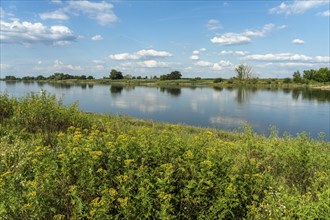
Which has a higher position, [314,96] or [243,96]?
[243,96]

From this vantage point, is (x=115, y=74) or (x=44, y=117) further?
(x=115, y=74)

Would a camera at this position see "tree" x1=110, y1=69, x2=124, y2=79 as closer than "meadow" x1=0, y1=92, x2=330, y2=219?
No

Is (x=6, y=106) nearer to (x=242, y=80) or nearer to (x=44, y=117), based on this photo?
(x=44, y=117)

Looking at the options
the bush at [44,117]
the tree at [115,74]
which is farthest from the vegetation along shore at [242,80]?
the bush at [44,117]

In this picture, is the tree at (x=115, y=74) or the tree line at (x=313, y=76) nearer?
the tree line at (x=313, y=76)

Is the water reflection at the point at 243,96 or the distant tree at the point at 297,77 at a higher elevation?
the distant tree at the point at 297,77

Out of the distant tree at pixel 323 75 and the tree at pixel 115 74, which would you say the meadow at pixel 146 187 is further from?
the tree at pixel 115 74

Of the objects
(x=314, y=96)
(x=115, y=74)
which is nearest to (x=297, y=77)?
(x=314, y=96)

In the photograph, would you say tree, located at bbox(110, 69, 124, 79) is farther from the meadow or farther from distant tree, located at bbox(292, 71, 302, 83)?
the meadow

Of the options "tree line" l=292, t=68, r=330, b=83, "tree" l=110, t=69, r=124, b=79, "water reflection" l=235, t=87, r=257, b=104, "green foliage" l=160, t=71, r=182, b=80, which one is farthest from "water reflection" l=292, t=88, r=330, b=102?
"tree" l=110, t=69, r=124, b=79

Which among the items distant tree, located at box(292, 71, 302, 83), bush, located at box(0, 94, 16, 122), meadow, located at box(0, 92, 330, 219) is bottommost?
meadow, located at box(0, 92, 330, 219)

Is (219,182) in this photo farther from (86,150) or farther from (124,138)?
(86,150)

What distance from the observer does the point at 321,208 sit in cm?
303

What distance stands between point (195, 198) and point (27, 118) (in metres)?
8.46
